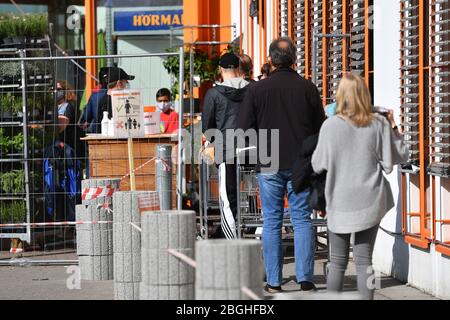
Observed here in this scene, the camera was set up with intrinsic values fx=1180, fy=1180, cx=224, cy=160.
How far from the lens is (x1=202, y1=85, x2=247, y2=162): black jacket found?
11.4 m

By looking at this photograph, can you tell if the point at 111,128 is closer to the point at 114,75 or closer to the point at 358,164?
the point at 114,75

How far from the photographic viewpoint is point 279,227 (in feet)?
32.6

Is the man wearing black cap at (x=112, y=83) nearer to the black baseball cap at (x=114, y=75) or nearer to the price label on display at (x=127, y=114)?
the black baseball cap at (x=114, y=75)

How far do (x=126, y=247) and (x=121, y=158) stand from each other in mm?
3691

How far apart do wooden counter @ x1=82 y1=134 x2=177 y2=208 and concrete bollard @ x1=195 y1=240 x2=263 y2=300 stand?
740 cm

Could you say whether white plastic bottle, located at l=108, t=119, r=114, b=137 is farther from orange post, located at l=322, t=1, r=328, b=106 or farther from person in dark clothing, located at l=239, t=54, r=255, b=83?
orange post, located at l=322, t=1, r=328, b=106

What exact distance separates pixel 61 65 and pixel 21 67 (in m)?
2.78

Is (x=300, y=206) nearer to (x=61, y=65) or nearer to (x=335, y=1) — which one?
(x=335, y=1)

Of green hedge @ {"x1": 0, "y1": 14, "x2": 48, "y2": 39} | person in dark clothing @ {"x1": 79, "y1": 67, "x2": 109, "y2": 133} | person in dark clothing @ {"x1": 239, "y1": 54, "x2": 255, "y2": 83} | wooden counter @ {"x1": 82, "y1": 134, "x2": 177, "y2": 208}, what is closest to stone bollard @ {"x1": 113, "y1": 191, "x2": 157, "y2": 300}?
person in dark clothing @ {"x1": 239, "y1": 54, "x2": 255, "y2": 83}

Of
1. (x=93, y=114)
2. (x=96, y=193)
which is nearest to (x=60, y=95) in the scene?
(x=93, y=114)

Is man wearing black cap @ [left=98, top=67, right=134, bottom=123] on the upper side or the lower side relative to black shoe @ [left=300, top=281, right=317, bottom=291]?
upper

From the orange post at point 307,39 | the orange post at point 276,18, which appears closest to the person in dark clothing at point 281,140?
the orange post at point 307,39

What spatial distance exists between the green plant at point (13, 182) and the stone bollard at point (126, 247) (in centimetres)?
453

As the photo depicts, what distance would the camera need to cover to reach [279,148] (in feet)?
32.0
